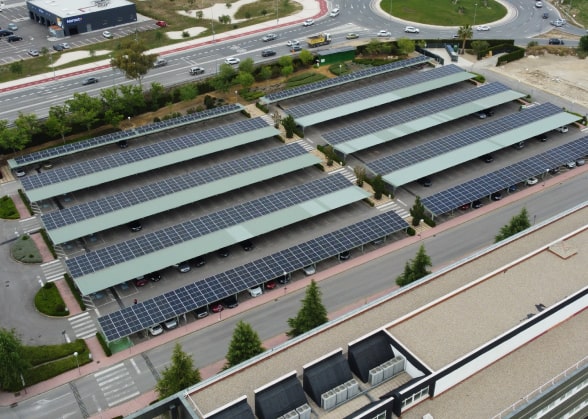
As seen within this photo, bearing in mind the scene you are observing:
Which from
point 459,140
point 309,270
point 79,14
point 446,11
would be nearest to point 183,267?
point 309,270

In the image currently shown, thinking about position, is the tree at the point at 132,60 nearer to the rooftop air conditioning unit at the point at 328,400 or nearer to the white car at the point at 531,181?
the white car at the point at 531,181

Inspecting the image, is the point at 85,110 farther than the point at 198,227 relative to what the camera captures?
Yes

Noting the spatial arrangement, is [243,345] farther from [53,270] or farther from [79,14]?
[79,14]

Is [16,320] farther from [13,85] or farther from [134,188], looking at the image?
[13,85]

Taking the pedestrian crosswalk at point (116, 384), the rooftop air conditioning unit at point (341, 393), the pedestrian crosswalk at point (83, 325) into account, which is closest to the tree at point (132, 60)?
the pedestrian crosswalk at point (83, 325)

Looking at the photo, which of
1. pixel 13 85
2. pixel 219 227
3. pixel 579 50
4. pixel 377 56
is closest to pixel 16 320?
pixel 219 227
